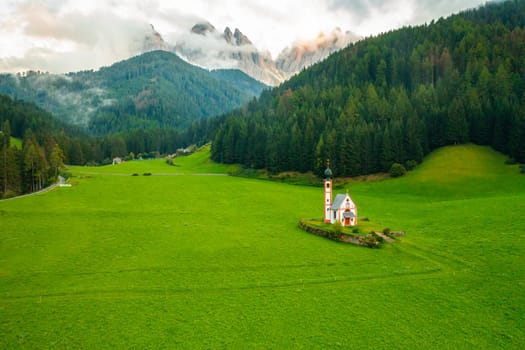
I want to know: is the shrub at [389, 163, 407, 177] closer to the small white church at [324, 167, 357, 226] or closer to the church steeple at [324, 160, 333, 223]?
the church steeple at [324, 160, 333, 223]

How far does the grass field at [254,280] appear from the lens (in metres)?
21.5

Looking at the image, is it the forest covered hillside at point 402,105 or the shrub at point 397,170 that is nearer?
the shrub at point 397,170

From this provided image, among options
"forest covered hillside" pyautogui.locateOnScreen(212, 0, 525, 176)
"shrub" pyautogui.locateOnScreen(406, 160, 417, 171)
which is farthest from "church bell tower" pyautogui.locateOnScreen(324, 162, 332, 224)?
"shrub" pyautogui.locateOnScreen(406, 160, 417, 171)

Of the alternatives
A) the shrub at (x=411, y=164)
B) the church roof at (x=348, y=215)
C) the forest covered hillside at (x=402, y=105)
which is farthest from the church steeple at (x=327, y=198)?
the shrub at (x=411, y=164)

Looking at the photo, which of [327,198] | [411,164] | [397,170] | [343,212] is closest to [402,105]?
[411,164]

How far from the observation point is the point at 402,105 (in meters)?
120

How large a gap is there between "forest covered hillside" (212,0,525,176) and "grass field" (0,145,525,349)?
4542 centimetres

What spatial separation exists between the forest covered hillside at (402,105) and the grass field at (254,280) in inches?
1788

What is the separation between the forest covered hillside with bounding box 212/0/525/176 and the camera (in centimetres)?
10069

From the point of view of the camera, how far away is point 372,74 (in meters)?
173

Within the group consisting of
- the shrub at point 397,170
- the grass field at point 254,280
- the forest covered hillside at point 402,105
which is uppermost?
the forest covered hillside at point 402,105

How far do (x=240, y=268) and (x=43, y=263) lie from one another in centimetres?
1831

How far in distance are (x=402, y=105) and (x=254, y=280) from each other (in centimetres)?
10741

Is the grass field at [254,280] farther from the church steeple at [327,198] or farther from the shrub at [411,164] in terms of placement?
the shrub at [411,164]
